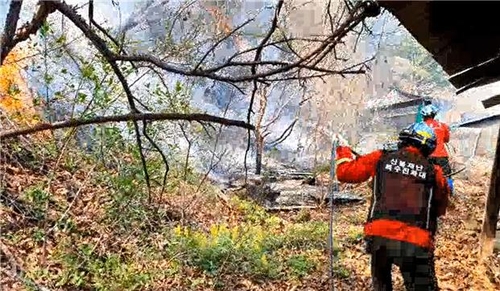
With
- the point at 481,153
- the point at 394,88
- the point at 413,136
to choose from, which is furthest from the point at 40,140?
the point at 394,88

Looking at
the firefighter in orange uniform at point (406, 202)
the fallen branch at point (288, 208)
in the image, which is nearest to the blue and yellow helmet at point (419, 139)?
the firefighter in orange uniform at point (406, 202)

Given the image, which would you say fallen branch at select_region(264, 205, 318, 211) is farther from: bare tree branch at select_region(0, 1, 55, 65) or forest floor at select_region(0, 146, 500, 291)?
bare tree branch at select_region(0, 1, 55, 65)

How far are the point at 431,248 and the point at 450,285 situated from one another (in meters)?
2.19

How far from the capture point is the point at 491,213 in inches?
255

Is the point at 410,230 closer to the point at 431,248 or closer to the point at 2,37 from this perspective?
the point at 431,248

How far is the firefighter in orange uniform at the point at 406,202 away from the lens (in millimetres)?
4125

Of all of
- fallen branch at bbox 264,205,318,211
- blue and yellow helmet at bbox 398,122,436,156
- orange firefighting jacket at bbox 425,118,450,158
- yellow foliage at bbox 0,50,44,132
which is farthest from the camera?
fallen branch at bbox 264,205,318,211

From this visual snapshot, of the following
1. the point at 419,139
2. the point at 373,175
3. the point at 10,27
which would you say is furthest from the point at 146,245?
the point at 10,27

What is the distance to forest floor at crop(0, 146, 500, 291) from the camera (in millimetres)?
5691

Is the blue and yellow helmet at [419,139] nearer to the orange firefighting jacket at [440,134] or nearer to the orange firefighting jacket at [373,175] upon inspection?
the orange firefighting jacket at [373,175]

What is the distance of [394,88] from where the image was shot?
66.2ft

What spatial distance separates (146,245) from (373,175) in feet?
11.5

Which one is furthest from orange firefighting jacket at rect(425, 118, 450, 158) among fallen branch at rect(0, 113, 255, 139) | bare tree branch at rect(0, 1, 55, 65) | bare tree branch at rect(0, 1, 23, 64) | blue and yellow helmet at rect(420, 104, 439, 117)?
bare tree branch at rect(0, 1, 23, 64)

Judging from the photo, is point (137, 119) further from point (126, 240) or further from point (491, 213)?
point (491, 213)
